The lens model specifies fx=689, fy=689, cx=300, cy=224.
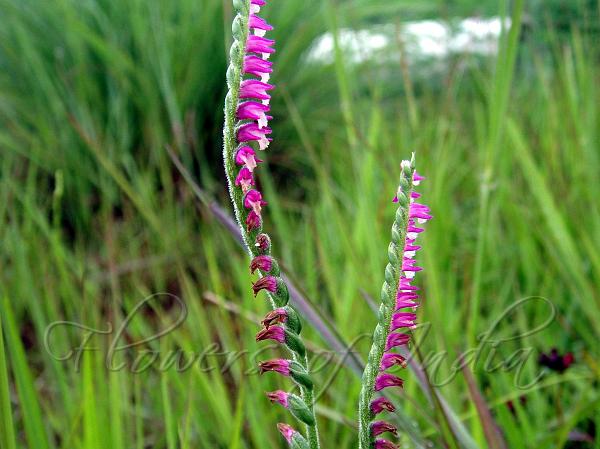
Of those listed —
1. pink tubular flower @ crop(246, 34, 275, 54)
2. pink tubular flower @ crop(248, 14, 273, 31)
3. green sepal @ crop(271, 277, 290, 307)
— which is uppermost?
pink tubular flower @ crop(248, 14, 273, 31)

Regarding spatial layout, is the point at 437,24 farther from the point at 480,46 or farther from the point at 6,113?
the point at 6,113

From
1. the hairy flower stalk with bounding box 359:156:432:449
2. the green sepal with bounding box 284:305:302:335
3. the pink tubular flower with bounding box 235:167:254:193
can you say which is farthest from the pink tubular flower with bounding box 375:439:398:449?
the pink tubular flower with bounding box 235:167:254:193

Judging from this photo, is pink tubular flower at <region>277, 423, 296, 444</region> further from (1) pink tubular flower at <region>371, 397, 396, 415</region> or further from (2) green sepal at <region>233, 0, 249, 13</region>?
(2) green sepal at <region>233, 0, 249, 13</region>

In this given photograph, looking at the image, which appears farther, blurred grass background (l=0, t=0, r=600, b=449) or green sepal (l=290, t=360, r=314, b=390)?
blurred grass background (l=0, t=0, r=600, b=449)

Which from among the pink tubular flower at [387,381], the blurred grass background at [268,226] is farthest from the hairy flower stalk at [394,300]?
the blurred grass background at [268,226]

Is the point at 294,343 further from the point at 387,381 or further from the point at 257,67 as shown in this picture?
the point at 257,67

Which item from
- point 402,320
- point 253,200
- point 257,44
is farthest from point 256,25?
point 402,320

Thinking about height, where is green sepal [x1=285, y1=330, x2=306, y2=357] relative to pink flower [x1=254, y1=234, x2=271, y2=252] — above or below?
below
